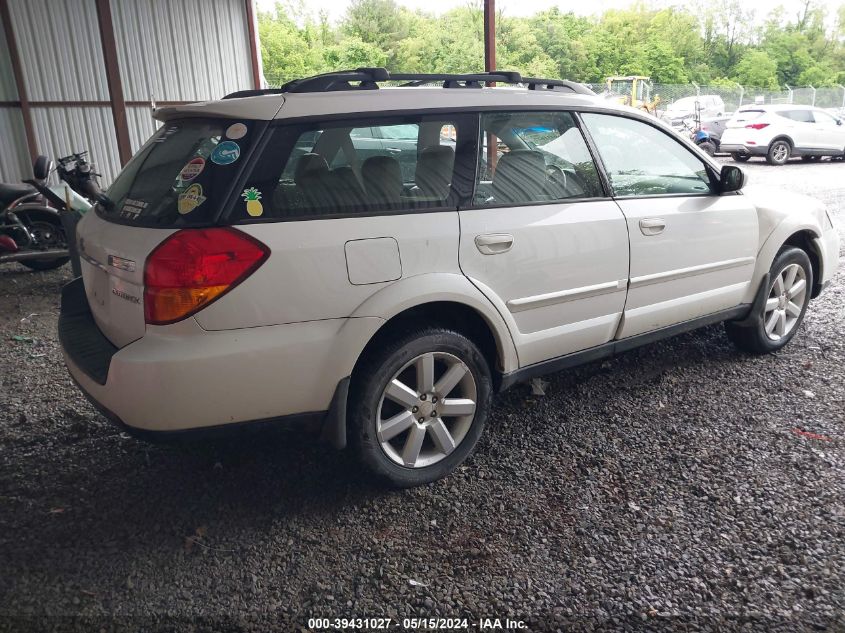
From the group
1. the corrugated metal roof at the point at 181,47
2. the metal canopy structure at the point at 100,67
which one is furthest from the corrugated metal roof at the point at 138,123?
the corrugated metal roof at the point at 181,47

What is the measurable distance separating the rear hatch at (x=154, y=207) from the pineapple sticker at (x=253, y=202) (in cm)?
5

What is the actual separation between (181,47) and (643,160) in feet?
38.4

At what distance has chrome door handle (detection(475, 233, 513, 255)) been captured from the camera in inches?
117

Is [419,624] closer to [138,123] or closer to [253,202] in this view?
[253,202]

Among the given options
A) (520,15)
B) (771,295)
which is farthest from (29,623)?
(520,15)

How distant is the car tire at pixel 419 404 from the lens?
280cm

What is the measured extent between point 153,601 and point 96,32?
12.7 meters

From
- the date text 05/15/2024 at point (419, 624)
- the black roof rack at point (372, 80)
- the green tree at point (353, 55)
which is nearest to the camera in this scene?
the date text 05/15/2024 at point (419, 624)

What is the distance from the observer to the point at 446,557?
2.58 m

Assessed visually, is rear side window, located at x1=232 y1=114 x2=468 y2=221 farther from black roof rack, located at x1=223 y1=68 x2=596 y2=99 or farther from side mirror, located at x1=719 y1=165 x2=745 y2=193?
side mirror, located at x1=719 y1=165 x2=745 y2=193

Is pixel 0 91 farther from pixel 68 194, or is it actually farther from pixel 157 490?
pixel 157 490

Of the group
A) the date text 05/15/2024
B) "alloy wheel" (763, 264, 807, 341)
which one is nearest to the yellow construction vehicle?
"alloy wheel" (763, 264, 807, 341)

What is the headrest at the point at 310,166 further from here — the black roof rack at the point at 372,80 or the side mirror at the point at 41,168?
the side mirror at the point at 41,168

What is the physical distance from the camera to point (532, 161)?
11.0ft
